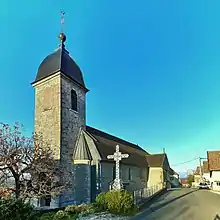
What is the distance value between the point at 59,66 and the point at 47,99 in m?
3.31

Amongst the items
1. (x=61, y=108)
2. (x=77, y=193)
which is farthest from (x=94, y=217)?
(x=61, y=108)

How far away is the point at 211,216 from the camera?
1454 centimetres

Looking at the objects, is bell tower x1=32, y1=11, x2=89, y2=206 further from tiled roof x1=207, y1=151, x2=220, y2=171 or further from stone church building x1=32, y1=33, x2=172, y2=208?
tiled roof x1=207, y1=151, x2=220, y2=171

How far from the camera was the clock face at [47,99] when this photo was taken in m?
25.1

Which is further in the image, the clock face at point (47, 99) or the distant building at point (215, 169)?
the distant building at point (215, 169)

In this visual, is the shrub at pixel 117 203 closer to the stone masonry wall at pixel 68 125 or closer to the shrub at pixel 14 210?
the shrub at pixel 14 210

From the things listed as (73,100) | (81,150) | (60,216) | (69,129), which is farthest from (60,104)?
(60,216)

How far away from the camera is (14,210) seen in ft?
26.9

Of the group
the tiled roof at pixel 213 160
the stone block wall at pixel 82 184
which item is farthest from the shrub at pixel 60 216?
the tiled roof at pixel 213 160

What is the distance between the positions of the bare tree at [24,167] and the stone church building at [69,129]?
3398 mm

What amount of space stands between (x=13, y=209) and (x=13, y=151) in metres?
9.42

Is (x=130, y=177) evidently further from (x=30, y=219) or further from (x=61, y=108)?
(x=30, y=219)

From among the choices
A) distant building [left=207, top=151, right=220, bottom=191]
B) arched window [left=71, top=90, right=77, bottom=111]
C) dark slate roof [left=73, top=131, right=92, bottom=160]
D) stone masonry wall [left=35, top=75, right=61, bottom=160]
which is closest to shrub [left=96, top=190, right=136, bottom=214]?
dark slate roof [left=73, top=131, right=92, bottom=160]

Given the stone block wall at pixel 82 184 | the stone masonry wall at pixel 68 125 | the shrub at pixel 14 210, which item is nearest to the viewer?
the shrub at pixel 14 210
